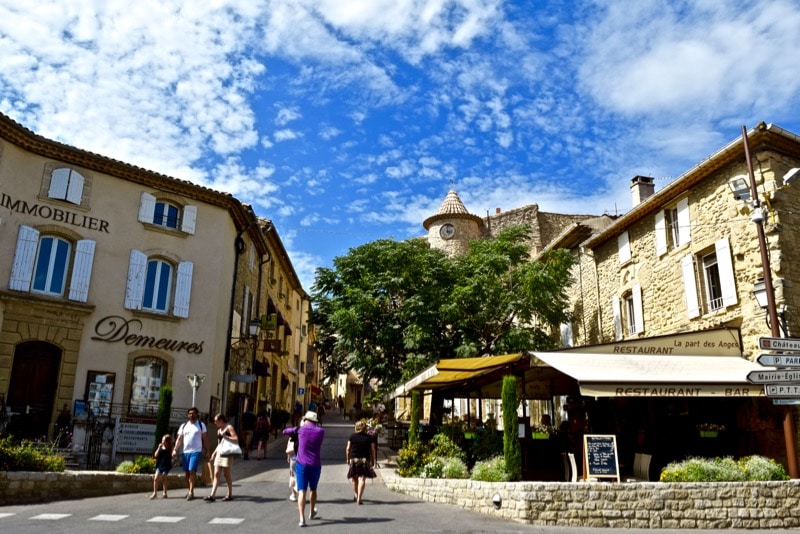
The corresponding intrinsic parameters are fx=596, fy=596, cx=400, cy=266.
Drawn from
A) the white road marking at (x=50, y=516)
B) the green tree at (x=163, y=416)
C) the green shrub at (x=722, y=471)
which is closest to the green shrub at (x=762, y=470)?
the green shrub at (x=722, y=471)

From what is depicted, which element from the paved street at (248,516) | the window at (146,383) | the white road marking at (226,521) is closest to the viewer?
the paved street at (248,516)

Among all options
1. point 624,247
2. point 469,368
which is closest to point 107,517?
point 469,368

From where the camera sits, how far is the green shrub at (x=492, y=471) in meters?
9.62

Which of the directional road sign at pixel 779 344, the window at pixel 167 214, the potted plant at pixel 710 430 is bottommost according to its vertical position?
the potted plant at pixel 710 430

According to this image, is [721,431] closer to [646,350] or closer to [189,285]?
[646,350]

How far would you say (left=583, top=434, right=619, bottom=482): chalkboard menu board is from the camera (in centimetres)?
930

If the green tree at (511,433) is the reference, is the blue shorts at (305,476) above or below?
below

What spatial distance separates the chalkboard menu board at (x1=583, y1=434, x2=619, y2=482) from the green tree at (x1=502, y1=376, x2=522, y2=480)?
1.07 meters

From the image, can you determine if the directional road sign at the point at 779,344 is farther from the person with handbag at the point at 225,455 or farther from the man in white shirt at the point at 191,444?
the man in white shirt at the point at 191,444

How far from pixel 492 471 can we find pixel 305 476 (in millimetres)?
3309

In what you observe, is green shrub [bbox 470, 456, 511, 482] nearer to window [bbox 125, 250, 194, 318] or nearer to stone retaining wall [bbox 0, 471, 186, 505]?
stone retaining wall [bbox 0, 471, 186, 505]

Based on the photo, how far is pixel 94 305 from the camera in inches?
602

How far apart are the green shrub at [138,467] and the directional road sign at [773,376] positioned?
10385mm

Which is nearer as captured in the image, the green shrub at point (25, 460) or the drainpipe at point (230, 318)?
the green shrub at point (25, 460)
